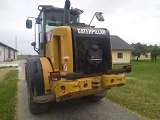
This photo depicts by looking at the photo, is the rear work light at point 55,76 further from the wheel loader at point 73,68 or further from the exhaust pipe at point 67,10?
the exhaust pipe at point 67,10

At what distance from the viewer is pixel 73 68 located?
529 cm

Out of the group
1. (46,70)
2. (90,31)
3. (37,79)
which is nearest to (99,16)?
(90,31)

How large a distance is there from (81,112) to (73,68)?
1561 millimetres

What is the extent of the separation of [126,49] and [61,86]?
119 feet

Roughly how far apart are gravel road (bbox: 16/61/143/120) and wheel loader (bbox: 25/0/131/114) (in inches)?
11.7

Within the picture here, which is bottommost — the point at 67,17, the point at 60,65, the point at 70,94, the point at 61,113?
the point at 61,113

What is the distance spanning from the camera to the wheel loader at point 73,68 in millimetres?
4926

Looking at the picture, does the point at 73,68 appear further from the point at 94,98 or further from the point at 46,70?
the point at 94,98

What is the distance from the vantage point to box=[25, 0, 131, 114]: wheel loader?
4926mm

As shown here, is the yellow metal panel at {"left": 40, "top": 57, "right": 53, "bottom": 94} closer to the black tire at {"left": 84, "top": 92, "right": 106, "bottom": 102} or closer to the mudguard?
the mudguard

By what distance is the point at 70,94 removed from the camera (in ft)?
15.9

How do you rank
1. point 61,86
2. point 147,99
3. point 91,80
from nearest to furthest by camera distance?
1. point 61,86
2. point 91,80
3. point 147,99

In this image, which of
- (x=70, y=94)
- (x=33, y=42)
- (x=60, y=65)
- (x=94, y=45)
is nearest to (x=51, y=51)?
(x=60, y=65)

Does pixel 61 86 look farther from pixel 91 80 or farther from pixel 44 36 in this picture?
pixel 44 36
